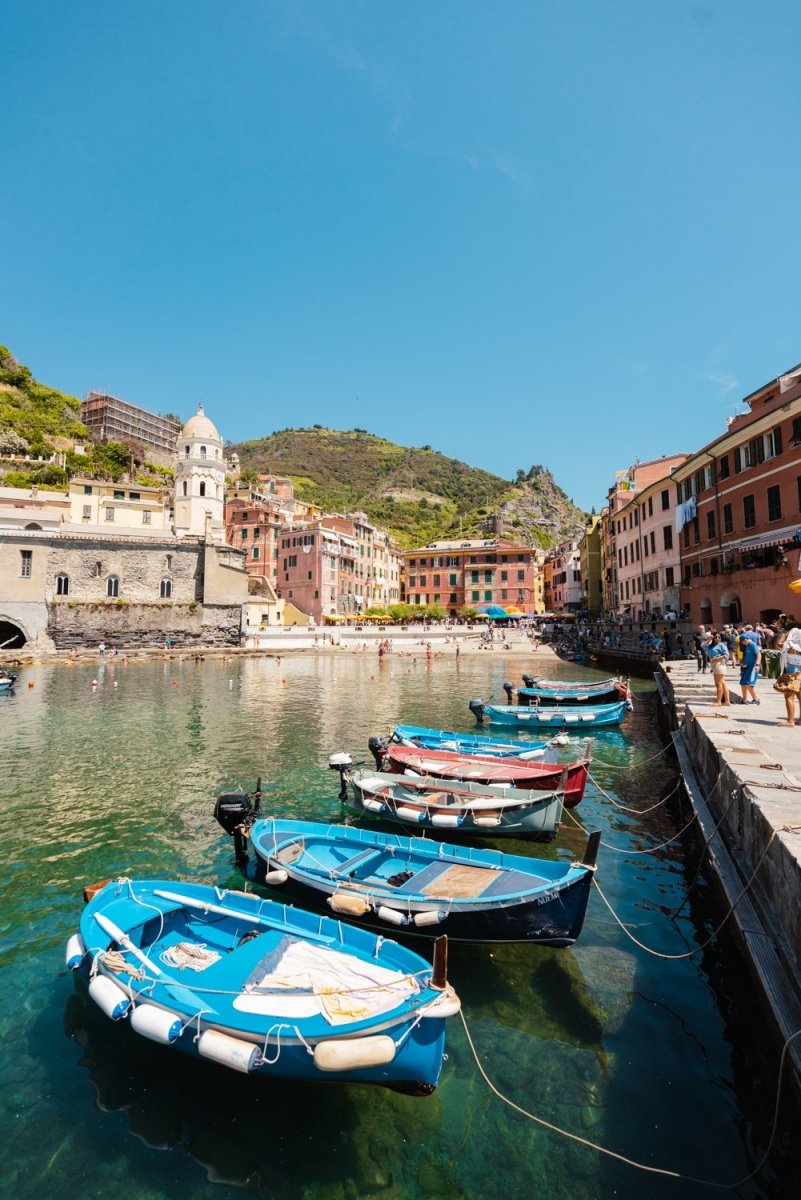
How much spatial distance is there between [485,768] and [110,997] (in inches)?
387

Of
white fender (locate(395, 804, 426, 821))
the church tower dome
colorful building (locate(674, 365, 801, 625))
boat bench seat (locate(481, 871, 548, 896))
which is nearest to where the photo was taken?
boat bench seat (locate(481, 871, 548, 896))

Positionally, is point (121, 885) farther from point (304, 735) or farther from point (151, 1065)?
point (304, 735)

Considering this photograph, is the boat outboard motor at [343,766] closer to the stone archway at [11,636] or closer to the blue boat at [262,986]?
the blue boat at [262,986]

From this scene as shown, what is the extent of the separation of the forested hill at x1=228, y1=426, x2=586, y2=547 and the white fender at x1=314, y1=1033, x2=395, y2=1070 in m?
102

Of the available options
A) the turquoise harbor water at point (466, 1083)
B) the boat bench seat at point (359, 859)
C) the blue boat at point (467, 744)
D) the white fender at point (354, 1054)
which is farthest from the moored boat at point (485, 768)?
the white fender at point (354, 1054)

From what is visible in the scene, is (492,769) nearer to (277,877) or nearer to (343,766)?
(343,766)

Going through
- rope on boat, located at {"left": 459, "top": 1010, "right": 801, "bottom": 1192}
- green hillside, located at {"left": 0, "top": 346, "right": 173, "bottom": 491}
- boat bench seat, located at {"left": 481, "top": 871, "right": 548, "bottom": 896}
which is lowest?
rope on boat, located at {"left": 459, "top": 1010, "right": 801, "bottom": 1192}

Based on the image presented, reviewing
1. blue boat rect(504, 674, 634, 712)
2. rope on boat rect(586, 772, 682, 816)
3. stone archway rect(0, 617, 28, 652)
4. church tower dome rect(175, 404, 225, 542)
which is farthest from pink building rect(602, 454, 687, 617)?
stone archway rect(0, 617, 28, 652)

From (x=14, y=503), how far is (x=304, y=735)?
6243 centimetres

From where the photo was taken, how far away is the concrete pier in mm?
5831

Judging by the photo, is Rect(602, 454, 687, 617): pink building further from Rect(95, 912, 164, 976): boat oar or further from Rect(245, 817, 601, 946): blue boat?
Rect(95, 912, 164, 976): boat oar

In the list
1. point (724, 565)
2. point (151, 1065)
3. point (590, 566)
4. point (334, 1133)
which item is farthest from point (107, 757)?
point (590, 566)

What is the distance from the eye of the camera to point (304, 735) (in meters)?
23.1

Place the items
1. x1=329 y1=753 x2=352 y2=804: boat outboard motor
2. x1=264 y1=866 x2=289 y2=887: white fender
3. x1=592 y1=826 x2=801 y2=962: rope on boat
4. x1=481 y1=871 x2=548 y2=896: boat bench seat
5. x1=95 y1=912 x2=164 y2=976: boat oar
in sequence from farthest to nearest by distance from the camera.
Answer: x1=329 y1=753 x2=352 y2=804: boat outboard motor
x1=264 y1=866 x2=289 y2=887: white fender
x1=481 y1=871 x2=548 y2=896: boat bench seat
x1=592 y1=826 x2=801 y2=962: rope on boat
x1=95 y1=912 x2=164 y2=976: boat oar
